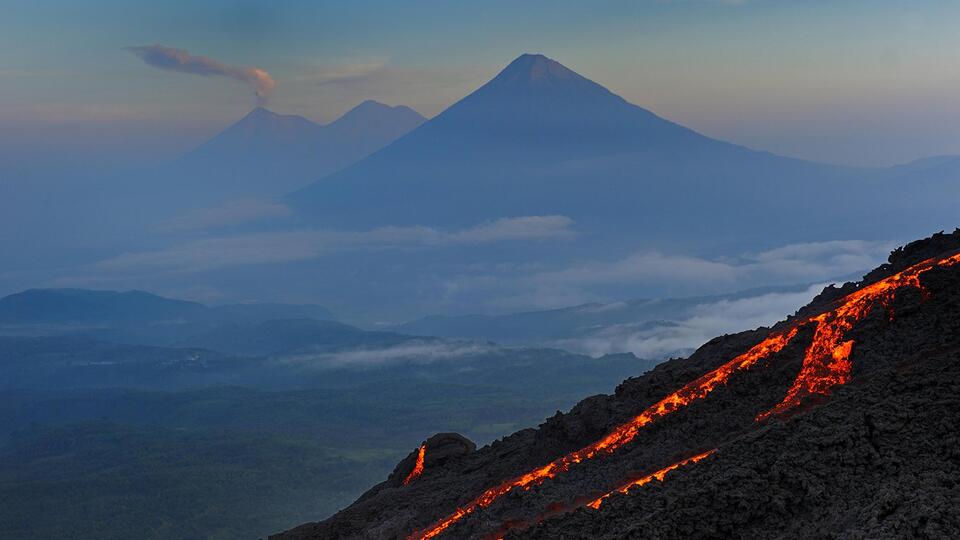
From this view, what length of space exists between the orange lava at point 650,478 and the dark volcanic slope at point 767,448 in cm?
30

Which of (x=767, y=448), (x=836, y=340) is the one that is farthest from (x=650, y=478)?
(x=836, y=340)

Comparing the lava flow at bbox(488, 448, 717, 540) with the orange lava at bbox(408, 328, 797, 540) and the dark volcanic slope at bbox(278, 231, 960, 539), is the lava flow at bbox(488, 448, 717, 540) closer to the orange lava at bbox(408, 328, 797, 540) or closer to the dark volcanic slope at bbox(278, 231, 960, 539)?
the dark volcanic slope at bbox(278, 231, 960, 539)

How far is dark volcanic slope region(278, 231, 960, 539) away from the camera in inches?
663

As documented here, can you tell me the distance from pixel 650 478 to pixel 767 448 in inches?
97.0

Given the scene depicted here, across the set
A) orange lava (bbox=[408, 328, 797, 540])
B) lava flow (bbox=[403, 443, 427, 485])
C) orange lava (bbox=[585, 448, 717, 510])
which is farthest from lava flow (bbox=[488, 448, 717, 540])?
lava flow (bbox=[403, 443, 427, 485])

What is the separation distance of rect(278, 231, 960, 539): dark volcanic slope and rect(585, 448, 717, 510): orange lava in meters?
0.30

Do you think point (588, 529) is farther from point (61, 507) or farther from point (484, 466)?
point (61, 507)

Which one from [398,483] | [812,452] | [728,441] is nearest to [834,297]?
[728,441]

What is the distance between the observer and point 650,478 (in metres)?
20.1

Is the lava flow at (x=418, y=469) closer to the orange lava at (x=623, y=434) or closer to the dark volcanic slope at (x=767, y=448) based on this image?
the dark volcanic slope at (x=767, y=448)

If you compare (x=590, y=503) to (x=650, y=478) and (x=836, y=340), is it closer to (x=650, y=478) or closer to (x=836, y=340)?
(x=650, y=478)

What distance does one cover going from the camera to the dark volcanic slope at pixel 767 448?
55.2 ft

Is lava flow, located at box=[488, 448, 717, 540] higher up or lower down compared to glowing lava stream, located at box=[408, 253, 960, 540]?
lower down

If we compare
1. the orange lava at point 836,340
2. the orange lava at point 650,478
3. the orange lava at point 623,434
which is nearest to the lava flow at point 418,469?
the orange lava at point 623,434
